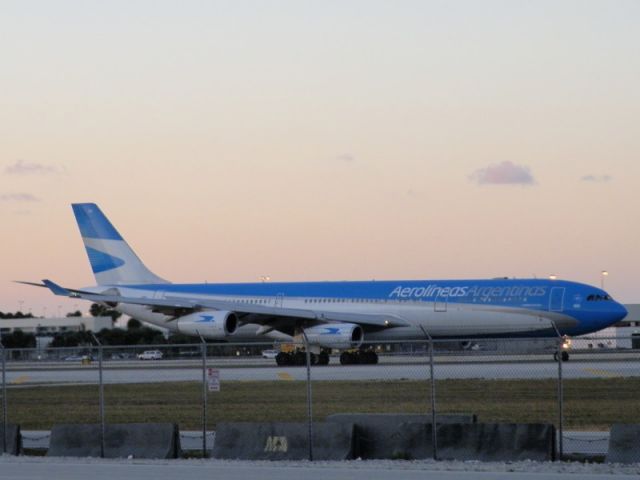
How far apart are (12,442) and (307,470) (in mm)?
5767

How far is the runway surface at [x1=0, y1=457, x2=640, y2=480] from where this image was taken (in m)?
15.9

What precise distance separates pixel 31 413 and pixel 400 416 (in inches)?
489

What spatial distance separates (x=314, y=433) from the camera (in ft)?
60.6

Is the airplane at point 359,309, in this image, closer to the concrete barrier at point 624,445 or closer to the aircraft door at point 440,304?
the aircraft door at point 440,304

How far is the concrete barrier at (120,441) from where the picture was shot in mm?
19062

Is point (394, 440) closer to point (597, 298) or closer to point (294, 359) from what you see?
point (294, 359)

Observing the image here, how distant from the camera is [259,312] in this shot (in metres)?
49.0

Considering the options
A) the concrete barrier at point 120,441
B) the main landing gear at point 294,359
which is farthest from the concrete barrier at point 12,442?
the main landing gear at point 294,359

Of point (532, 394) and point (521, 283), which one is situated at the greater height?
point (521, 283)

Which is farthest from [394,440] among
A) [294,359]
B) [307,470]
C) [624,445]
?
[294,359]

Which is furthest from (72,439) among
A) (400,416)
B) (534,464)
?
(534,464)

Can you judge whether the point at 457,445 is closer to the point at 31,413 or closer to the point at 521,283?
the point at 31,413

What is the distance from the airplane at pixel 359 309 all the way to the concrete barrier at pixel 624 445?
2640 centimetres

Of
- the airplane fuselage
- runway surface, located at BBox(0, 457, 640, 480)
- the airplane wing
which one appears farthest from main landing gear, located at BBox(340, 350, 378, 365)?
runway surface, located at BBox(0, 457, 640, 480)
